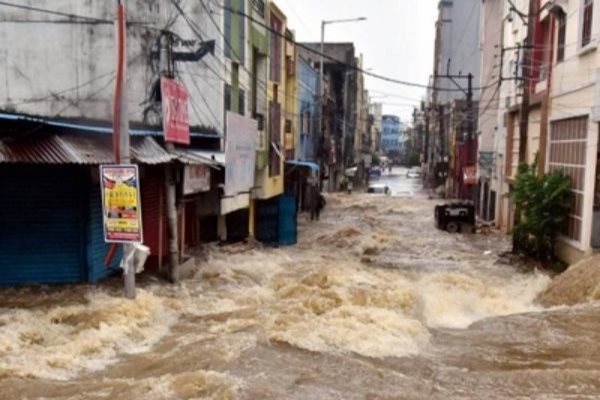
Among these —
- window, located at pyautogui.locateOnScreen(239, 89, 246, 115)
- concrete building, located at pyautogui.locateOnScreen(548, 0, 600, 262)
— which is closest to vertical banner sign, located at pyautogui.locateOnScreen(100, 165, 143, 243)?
window, located at pyautogui.locateOnScreen(239, 89, 246, 115)

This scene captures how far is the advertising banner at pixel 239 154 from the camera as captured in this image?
15.4 metres

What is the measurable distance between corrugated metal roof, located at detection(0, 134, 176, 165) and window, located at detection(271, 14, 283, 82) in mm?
11548

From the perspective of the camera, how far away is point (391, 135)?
160625mm

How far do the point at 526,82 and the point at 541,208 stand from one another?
698cm

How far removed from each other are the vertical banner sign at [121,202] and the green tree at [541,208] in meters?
11.8

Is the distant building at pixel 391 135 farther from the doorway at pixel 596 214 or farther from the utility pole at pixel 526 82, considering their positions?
the doorway at pixel 596 214

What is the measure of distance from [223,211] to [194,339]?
8.60 metres

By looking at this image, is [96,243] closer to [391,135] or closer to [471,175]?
[471,175]

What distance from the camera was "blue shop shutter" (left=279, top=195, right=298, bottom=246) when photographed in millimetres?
22094

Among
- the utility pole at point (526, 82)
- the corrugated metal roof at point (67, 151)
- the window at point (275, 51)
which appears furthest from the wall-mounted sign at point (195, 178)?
the utility pole at point (526, 82)

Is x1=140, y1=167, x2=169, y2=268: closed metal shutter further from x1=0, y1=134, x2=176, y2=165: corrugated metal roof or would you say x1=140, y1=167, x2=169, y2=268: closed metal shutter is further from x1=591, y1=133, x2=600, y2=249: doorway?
x1=591, y1=133, x2=600, y2=249: doorway

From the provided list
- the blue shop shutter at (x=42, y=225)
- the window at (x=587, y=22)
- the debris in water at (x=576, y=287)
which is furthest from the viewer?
the window at (x=587, y=22)

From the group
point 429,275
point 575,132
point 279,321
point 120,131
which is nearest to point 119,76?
point 120,131

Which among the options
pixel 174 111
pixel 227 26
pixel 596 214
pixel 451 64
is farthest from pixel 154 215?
pixel 451 64
